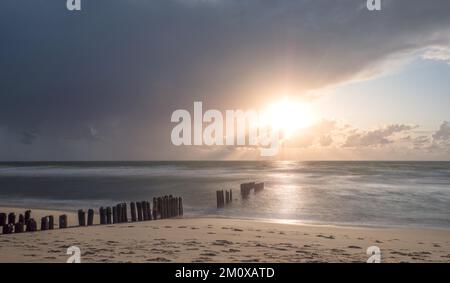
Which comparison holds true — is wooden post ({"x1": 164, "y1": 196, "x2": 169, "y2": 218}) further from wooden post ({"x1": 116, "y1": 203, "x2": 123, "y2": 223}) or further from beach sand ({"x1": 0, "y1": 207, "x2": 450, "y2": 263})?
beach sand ({"x1": 0, "y1": 207, "x2": 450, "y2": 263})

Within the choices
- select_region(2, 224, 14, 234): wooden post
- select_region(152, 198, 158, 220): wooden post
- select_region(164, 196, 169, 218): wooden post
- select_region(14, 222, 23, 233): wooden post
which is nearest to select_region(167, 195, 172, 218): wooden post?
select_region(164, 196, 169, 218): wooden post

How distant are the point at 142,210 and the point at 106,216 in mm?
2413

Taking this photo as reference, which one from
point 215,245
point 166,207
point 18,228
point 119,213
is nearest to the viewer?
point 215,245

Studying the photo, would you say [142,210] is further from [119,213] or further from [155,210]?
[119,213]

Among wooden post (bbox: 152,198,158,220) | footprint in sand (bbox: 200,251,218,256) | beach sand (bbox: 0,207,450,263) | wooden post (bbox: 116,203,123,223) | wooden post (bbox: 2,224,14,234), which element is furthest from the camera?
wooden post (bbox: 152,198,158,220)

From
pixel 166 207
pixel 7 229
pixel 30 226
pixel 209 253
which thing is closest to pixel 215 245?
pixel 209 253

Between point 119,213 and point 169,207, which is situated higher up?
point 119,213

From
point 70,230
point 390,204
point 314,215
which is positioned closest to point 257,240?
point 70,230

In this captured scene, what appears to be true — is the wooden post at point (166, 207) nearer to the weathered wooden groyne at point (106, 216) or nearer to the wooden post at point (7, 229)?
the weathered wooden groyne at point (106, 216)

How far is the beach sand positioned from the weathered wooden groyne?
0.86m

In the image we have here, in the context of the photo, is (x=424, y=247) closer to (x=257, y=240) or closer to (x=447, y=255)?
(x=447, y=255)

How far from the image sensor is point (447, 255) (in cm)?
1234

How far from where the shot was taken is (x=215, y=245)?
12375 millimetres

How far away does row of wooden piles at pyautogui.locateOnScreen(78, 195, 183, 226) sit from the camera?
742 inches
